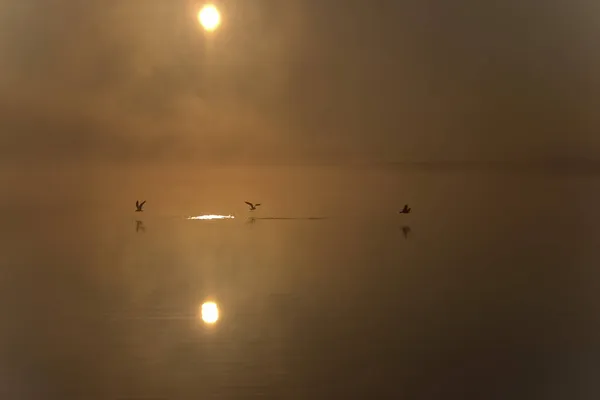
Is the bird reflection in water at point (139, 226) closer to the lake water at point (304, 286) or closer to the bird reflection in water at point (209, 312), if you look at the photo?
the lake water at point (304, 286)

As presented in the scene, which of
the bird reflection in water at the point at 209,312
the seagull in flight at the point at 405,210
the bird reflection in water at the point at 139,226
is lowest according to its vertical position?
the bird reflection in water at the point at 209,312

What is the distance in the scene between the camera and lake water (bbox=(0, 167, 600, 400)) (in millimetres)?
724

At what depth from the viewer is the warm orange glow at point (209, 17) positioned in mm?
1070

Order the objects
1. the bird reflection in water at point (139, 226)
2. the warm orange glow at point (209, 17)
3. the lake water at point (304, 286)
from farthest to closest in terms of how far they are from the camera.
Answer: the warm orange glow at point (209, 17) < the bird reflection in water at point (139, 226) < the lake water at point (304, 286)

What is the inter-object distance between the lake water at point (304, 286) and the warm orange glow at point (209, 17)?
295 millimetres

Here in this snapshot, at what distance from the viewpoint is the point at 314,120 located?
103cm

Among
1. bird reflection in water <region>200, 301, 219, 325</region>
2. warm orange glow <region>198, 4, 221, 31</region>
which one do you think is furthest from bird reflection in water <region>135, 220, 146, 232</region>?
warm orange glow <region>198, 4, 221, 31</region>

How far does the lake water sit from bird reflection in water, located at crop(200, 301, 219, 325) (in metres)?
0.01

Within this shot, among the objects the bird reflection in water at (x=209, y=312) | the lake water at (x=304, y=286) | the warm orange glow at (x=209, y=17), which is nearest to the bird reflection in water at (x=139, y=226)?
the lake water at (x=304, y=286)

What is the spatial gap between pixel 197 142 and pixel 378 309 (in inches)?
18.0

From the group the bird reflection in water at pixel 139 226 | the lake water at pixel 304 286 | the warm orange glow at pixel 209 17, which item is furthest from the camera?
the warm orange glow at pixel 209 17

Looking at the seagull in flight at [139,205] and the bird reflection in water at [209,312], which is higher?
the seagull in flight at [139,205]

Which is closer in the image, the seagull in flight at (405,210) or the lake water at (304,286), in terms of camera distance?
the lake water at (304,286)

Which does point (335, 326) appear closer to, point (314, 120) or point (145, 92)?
point (314, 120)
